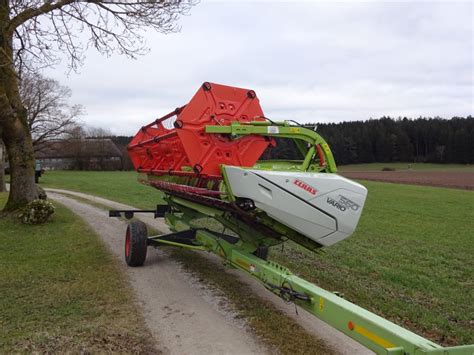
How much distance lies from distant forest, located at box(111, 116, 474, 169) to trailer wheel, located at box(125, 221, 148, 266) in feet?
236

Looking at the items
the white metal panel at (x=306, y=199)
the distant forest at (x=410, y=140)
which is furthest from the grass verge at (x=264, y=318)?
the distant forest at (x=410, y=140)

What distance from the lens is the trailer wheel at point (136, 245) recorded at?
7383mm

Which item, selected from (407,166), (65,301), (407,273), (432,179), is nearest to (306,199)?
(65,301)

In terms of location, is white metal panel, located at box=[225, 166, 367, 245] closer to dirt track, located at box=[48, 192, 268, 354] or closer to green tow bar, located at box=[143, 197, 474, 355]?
green tow bar, located at box=[143, 197, 474, 355]

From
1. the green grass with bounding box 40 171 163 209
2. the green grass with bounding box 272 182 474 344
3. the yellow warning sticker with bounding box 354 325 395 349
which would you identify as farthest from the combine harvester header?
the green grass with bounding box 40 171 163 209

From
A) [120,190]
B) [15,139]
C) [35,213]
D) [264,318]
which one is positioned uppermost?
[15,139]

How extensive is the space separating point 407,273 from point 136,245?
193 inches

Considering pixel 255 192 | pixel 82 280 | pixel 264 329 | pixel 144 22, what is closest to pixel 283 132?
pixel 255 192

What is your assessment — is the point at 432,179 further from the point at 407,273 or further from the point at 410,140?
the point at 410,140

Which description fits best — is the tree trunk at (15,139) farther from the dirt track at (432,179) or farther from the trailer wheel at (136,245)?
the dirt track at (432,179)

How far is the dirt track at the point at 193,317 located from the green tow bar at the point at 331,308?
0.63m

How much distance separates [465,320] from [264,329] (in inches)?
107

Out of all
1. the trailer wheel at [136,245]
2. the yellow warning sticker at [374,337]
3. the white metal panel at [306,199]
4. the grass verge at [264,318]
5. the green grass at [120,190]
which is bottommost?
the green grass at [120,190]

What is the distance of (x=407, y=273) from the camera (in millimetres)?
7938
